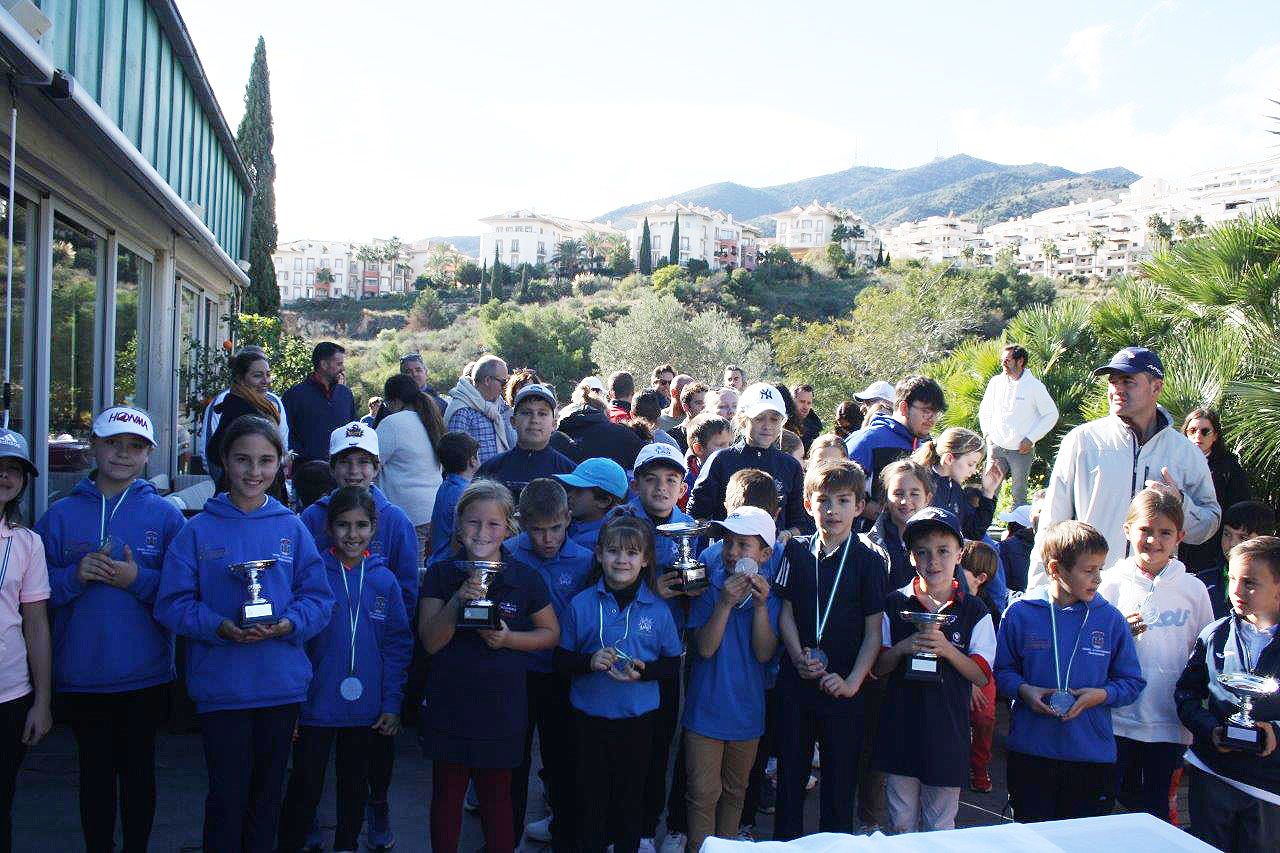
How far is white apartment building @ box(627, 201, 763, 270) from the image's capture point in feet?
434

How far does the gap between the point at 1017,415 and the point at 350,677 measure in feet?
23.9

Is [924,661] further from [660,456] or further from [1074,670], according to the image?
[660,456]

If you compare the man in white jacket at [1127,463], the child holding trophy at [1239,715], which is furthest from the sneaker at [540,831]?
the man in white jacket at [1127,463]

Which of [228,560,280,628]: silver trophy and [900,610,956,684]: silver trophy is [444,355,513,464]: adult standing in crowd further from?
[900,610,956,684]: silver trophy

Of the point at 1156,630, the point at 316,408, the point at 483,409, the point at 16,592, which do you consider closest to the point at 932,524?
the point at 1156,630

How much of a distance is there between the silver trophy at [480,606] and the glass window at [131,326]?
599 centimetres

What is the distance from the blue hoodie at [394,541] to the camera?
4.43 meters

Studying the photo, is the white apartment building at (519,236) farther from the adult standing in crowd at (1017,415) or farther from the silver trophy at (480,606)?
the silver trophy at (480,606)

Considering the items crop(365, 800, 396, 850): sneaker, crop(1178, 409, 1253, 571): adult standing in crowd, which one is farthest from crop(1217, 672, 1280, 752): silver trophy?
crop(365, 800, 396, 850): sneaker

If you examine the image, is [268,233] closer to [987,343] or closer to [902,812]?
[987,343]

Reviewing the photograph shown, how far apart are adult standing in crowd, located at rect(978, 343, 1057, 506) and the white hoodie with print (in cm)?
527

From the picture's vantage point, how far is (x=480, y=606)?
137 inches

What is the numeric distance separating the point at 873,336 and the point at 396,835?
31.2 m

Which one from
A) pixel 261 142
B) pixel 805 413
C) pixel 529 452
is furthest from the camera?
pixel 261 142
